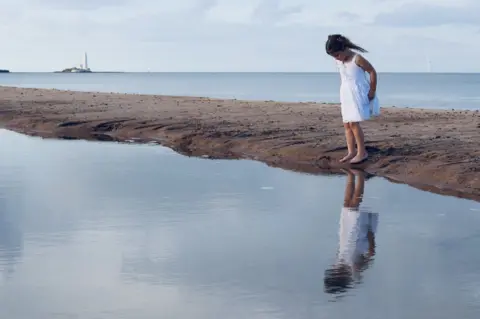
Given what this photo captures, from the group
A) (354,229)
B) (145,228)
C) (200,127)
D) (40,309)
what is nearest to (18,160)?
(200,127)

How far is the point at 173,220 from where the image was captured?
27.0 feet

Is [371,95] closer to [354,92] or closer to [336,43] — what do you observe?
[354,92]

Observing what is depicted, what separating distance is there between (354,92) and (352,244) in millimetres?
4499

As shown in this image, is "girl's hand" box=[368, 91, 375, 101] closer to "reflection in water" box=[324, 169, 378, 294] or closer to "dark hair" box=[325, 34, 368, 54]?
"dark hair" box=[325, 34, 368, 54]

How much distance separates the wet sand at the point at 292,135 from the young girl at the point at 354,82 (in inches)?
31.3

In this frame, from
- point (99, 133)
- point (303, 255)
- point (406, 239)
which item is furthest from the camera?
point (99, 133)

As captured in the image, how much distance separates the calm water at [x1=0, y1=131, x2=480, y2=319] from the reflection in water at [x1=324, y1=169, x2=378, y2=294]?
0.03 meters

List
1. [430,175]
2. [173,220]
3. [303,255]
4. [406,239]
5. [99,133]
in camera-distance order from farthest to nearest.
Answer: [99,133], [430,175], [173,220], [406,239], [303,255]

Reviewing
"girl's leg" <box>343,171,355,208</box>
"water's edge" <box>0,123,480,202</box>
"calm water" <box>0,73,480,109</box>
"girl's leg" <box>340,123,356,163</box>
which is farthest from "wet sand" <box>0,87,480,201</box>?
"calm water" <box>0,73,480,109</box>

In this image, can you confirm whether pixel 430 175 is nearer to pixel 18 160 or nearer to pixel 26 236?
pixel 26 236

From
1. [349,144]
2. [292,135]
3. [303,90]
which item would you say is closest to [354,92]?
[349,144]

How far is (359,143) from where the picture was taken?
11.9 meters

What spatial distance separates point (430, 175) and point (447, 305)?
562cm

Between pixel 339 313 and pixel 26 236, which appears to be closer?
pixel 339 313
